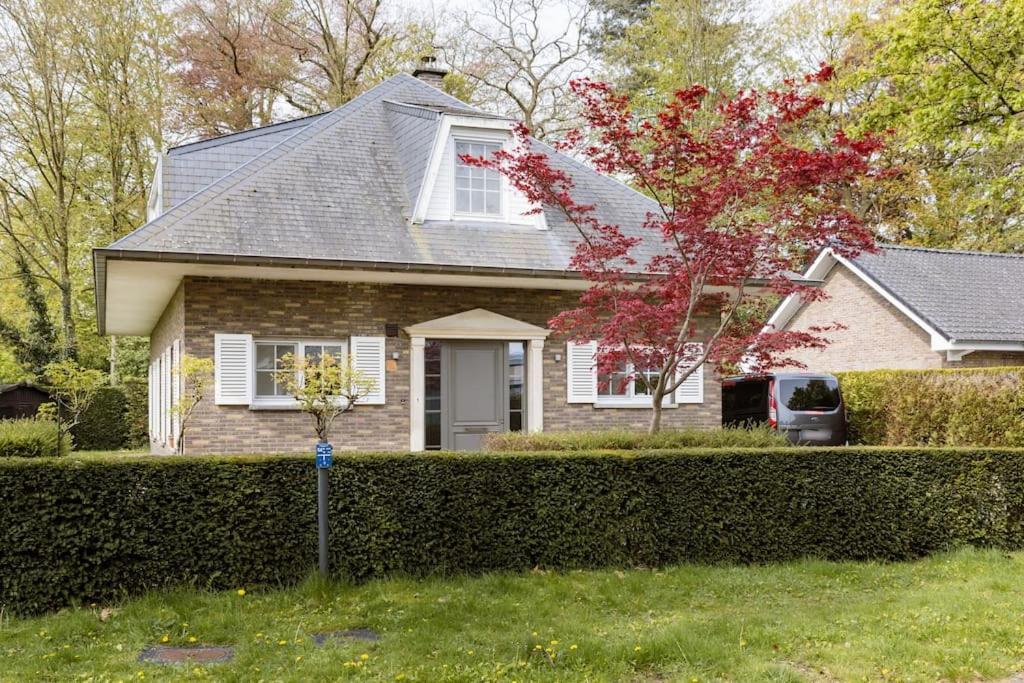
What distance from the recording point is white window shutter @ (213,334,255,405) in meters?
13.1

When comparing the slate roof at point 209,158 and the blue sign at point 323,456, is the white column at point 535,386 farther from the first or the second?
the blue sign at point 323,456

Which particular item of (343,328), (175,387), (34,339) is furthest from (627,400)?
(34,339)

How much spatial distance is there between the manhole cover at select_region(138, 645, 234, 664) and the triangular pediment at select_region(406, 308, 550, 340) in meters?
8.66

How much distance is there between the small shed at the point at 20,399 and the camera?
70.8ft

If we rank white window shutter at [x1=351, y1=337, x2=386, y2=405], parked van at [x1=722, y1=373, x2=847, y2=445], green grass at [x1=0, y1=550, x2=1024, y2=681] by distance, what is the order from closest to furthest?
green grass at [x1=0, y1=550, x2=1024, y2=681] → white window shutter at [x1=351, y1=337, x2=386, y2=405] → parked van at [x1=722, y1=373, x2=847, y2=445]

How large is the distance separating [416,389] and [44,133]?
1861cm

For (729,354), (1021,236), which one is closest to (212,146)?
(729,354)

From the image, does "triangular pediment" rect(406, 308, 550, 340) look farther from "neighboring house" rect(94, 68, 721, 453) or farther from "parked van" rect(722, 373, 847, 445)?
"parked van" rect(722, 373, 847, 445)

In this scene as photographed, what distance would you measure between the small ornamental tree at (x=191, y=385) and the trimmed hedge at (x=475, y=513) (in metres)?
5.54

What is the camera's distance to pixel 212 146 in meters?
17.1

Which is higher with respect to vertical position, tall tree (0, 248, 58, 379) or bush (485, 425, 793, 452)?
tall tree (0, 248, 58, 379)

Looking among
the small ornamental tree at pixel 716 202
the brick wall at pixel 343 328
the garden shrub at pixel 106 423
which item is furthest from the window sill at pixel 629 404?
the garden shrub at pixel 106 423


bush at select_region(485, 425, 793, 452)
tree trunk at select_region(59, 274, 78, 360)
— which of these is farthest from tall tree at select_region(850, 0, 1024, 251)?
tree trunk at select_region(59, 274, 78, 360)

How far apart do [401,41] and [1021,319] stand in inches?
788
